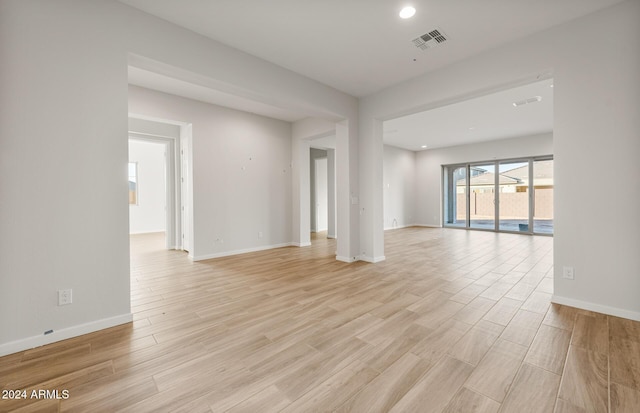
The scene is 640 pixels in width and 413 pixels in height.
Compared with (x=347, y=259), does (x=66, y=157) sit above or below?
above

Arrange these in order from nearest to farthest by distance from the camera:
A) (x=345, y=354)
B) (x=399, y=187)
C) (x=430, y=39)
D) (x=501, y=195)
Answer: (x=345, y=354)
(x=430, y=39)
(x=501, y=195)
(x=399, y=187)

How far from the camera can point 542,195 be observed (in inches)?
314

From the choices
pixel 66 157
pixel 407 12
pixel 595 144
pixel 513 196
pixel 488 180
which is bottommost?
pixel 513 196

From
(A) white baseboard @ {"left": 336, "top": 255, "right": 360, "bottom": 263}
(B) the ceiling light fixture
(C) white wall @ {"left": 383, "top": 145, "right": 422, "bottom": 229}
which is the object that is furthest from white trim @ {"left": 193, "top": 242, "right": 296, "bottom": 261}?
(B) the ceiling light fixture

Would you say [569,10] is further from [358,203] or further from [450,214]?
[450,214]

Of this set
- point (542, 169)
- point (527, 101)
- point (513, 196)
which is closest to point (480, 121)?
point (527, 101)

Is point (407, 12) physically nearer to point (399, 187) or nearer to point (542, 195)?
point (399, 187)

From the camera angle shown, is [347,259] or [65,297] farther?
[347,259]

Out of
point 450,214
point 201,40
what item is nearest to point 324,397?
point 201,40

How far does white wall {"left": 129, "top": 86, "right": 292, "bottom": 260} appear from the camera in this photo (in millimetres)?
4938

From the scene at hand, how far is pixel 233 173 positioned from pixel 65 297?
3644 mm

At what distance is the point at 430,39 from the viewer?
9.98 ft

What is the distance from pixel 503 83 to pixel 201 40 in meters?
3.61

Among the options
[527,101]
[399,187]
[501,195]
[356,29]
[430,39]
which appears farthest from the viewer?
[399,187]
